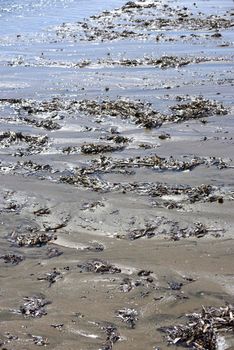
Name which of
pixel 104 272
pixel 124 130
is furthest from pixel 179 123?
pixel 104 272

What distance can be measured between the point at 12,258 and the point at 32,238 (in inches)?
20.7

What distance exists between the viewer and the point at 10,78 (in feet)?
52.0

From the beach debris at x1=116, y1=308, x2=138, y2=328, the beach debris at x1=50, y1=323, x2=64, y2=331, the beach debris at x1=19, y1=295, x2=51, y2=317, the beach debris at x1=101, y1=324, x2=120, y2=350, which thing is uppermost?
the beach debris at x1=101, y1=324, x2=120, y2=350

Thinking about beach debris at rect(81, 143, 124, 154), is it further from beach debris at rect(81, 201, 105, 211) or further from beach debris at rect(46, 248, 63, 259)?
beach debris at rect(46, 248, 63, 259)

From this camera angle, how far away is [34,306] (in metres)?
6.07

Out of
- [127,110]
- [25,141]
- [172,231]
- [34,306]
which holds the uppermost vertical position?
[127,110]

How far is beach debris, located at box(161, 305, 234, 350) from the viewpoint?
5.40 metres

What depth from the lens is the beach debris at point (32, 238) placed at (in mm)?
7430

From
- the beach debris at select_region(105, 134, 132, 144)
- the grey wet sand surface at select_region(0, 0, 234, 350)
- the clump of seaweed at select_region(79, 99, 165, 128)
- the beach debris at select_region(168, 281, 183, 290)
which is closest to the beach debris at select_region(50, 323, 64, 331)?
the grey wet sand surface at select_region(0, 0, 234, 350)

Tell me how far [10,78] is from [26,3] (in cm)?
1881

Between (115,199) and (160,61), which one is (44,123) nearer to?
(115,199)

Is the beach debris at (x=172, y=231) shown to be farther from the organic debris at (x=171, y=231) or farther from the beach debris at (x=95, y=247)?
the beach debris at (x=95, y=247)

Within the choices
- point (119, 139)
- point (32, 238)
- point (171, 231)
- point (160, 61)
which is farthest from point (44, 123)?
point (160, 61)

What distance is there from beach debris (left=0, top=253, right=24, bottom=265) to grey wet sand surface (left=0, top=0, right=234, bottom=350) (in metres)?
0.01
